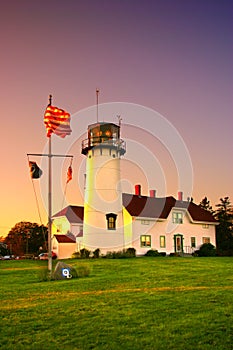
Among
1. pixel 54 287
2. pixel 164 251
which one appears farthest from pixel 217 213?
pixel 54 287

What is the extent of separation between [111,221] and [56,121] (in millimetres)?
17507

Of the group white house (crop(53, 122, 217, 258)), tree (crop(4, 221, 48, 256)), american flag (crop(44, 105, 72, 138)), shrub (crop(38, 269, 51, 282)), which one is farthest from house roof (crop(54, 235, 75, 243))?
shrub (crop(38, 269, 51, 282))

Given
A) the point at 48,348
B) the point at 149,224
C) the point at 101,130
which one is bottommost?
the point at 48,348

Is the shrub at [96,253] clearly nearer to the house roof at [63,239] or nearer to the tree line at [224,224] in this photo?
the house roof at [63,239]

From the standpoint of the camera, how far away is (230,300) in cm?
1030

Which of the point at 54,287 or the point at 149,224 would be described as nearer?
the point at 54,287

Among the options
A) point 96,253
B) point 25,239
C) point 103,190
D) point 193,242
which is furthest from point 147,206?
point 25,239

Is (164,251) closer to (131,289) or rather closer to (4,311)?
(131,289)

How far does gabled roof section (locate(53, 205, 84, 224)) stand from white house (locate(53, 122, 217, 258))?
0.35 feet

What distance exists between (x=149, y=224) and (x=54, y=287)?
2544 cm

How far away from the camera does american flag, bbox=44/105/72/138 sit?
19578mm

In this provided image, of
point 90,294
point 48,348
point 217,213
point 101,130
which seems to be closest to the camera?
point 48,348

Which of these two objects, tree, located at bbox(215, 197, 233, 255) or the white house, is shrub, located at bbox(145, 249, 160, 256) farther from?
tree, located at bbox(215, 197, 233, 255)

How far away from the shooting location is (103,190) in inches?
1405
